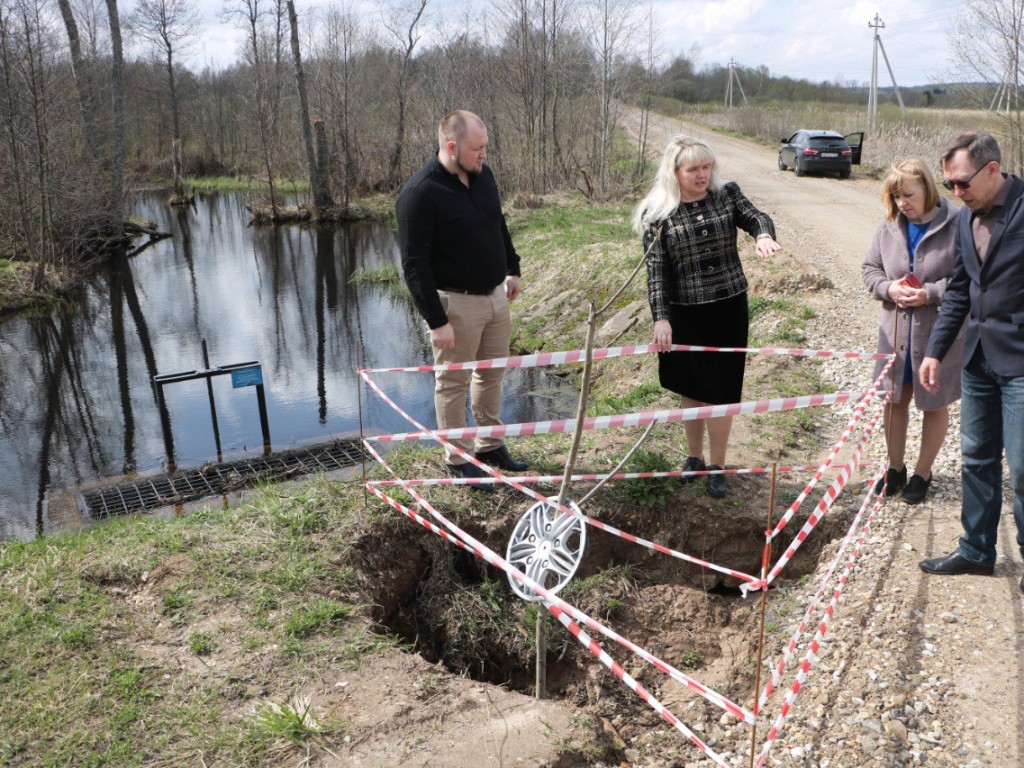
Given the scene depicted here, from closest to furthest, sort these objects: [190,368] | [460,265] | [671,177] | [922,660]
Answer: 1. [922,660]
2. [671,177]
3. [460,265]
4. [190,368]

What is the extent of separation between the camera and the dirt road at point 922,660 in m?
2.85

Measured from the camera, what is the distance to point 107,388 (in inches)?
439

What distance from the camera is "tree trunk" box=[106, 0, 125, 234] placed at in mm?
22125

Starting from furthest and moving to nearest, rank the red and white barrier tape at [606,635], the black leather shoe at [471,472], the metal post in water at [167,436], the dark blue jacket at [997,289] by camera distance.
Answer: the metal post in water at [167,436], the black leather shoe at [471,472], the dark blue jacket at [997,289], the red and white barrier tape at [606,635]

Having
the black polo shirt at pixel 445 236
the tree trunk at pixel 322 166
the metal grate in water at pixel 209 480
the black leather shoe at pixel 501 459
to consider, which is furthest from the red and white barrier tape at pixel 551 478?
the tree trunk at pixel 322 166

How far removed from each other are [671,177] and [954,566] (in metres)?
2.45

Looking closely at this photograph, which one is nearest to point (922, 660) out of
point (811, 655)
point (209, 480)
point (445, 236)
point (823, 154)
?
point (811, 655)

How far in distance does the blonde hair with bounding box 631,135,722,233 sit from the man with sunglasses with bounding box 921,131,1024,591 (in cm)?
110

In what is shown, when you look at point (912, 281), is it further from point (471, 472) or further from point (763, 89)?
point (763, 89)

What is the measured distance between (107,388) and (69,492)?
3841 millimetres

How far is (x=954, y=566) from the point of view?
3732 mm

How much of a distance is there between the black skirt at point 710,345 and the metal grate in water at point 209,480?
3.92 meters

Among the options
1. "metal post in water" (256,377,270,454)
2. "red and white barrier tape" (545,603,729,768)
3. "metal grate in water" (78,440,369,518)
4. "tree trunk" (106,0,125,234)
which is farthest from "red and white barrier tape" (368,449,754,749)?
"tree trunk" (106,0,125,234)

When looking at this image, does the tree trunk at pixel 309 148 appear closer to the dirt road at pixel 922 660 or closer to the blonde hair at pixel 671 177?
the blonde hair at pixel 671 177
